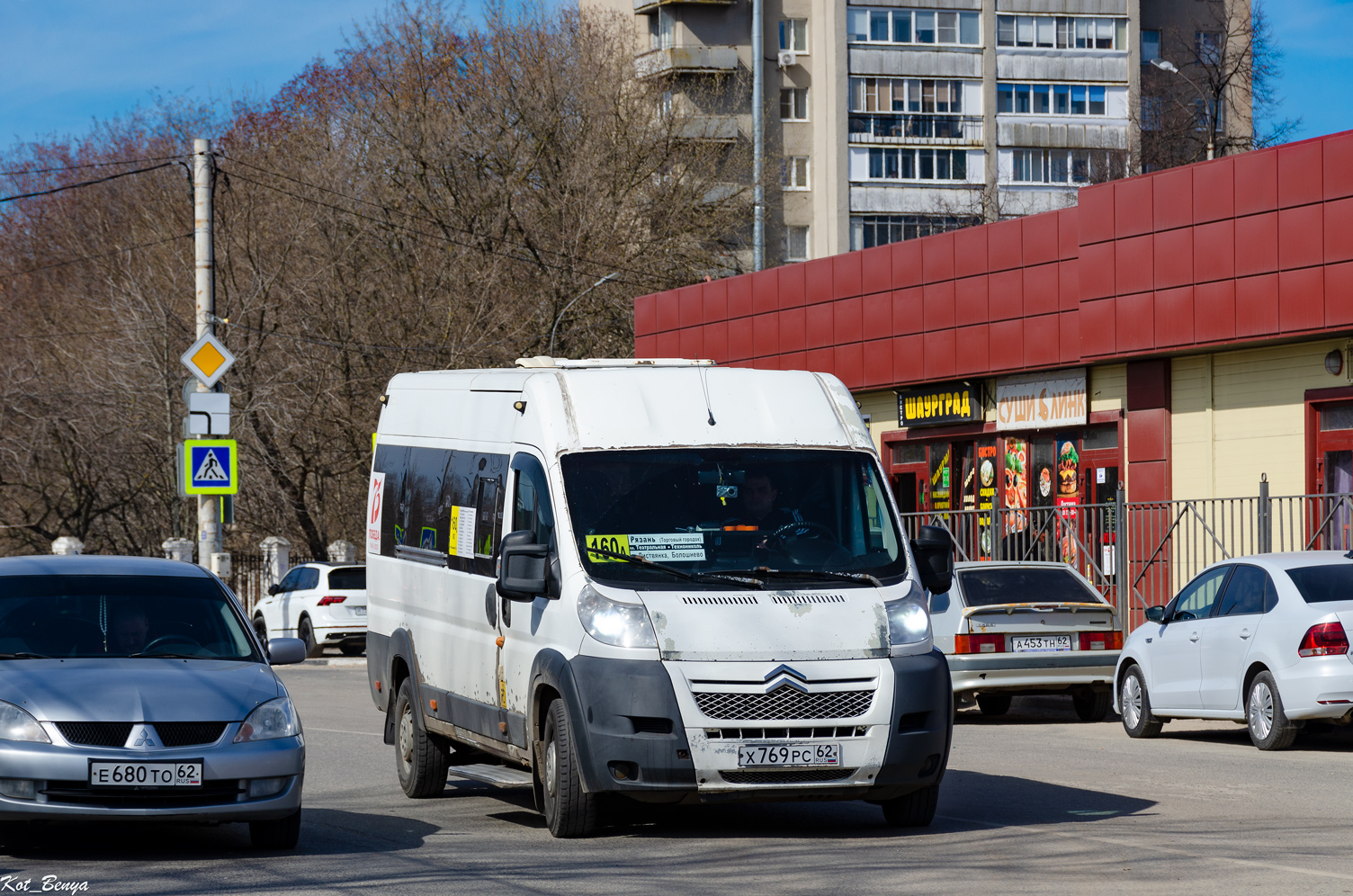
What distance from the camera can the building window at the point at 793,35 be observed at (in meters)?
68.4

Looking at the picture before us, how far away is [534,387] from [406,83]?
36.5 meters

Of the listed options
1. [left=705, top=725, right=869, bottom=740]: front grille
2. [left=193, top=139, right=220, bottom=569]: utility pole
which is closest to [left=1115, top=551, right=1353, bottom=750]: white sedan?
[left=705, top=725, right=869, bottom=740]: front grille

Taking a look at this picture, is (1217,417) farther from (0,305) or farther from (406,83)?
(0,305)

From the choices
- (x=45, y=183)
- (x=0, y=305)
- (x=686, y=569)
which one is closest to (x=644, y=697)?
(x=686, y=569)

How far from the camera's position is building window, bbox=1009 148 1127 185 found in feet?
226

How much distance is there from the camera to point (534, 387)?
10.4 meters

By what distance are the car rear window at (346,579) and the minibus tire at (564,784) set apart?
2130 centimetres

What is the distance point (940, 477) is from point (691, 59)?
125ft

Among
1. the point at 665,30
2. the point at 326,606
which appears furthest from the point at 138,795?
the point at 665,30

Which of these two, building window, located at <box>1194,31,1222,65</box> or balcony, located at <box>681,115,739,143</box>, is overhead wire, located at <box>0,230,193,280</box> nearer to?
balcony, located at <box>681,115,739,143</box>

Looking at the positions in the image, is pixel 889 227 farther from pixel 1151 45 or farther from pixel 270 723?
pixel 270 723

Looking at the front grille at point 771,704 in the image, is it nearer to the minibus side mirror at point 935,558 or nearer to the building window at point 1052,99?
the minibus side mirror at point 935,558

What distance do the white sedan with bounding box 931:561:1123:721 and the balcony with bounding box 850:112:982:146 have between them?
5176cm

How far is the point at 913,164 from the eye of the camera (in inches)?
2665
